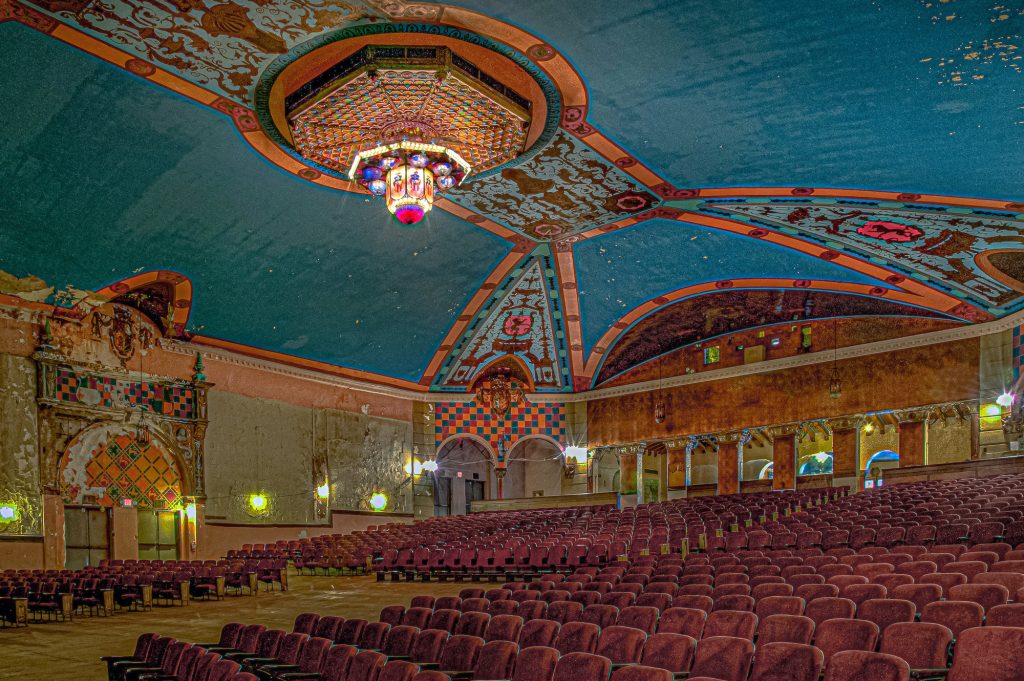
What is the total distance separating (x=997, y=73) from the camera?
1201cm

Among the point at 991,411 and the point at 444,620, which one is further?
the point at 991,411

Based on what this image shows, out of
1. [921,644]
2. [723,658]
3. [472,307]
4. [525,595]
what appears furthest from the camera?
[472,307]

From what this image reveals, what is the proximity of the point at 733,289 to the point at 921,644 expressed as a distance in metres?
20.0

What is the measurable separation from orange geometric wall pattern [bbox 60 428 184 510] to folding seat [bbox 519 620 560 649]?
1528 cm

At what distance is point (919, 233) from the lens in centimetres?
1833

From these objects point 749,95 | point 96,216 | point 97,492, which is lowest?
point 97,492

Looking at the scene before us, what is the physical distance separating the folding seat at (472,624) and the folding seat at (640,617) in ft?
3.64

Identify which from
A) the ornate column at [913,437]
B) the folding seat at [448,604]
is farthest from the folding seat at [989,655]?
the ornate column at [913,437]

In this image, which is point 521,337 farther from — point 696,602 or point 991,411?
point 696,602

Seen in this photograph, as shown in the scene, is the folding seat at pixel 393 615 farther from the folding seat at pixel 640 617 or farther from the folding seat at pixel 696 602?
the folding seat at pixel 696 602

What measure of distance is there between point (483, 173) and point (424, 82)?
175 inches

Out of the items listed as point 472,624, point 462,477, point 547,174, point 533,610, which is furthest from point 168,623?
point 462,477

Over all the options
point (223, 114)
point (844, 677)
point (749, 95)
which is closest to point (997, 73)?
Result: point (749, 95)

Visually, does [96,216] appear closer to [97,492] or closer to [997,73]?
[97,492]
